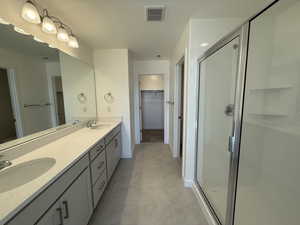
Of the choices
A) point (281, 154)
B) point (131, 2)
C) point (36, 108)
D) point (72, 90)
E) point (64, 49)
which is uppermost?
point (131, 2)

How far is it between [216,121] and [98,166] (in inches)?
63.1

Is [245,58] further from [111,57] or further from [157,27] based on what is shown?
[111,57]

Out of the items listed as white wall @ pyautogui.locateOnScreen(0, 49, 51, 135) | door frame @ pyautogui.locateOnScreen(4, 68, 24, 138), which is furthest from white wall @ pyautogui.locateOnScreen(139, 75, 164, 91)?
door frame @ pyautogui.locateOnScreen(4, 68, 24, 138)

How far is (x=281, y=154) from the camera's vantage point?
0.87 meters

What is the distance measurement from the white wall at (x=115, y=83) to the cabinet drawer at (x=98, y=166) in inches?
44.8

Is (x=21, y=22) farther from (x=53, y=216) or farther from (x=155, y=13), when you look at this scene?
(x=53, y=216)

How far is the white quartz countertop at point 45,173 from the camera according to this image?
0.65 meters

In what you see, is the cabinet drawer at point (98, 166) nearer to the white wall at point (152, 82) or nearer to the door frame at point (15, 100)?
the door frame at point (15, 100)

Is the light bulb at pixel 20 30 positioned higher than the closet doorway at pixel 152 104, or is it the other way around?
the light bulb at pixel 20 30

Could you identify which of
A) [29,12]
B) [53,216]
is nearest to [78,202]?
[53,216]

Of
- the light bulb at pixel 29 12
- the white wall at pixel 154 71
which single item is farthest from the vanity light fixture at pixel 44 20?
the white wall at pixel 154 71

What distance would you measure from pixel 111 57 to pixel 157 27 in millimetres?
1295

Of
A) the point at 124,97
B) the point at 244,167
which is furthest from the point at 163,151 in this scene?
the point at 244,167

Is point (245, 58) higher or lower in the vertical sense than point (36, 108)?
higher
